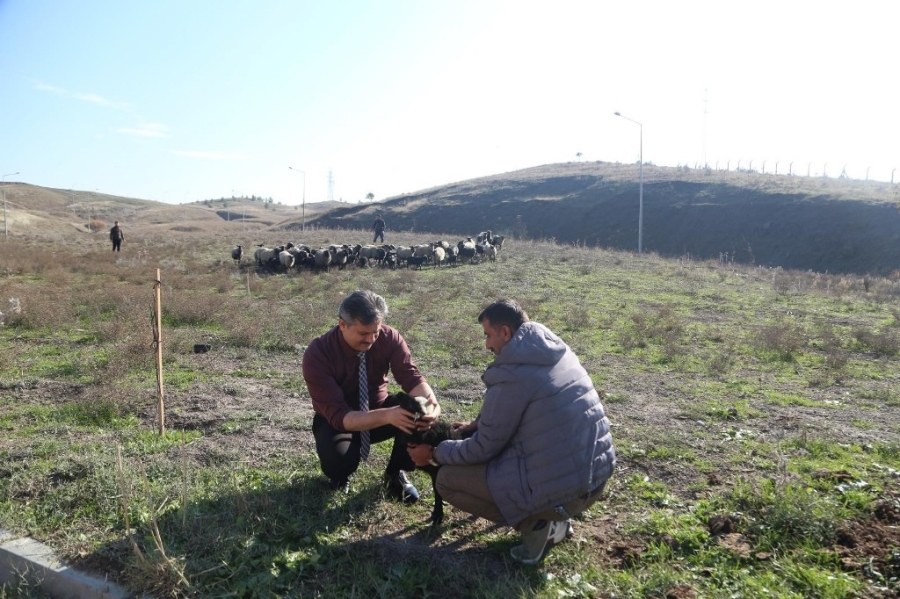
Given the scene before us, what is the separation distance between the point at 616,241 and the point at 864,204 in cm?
1599

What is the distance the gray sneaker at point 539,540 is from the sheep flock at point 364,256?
18.0 metres

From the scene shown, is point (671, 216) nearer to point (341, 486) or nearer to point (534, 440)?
point (341, 486)

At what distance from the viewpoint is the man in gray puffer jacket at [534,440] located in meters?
3.41

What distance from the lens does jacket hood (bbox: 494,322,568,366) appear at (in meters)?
3.43

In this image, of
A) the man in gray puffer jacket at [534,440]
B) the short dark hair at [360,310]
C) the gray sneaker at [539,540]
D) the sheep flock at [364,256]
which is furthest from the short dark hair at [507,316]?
the sheep flock at [364,256]

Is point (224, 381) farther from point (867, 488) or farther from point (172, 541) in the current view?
point (867, 488)

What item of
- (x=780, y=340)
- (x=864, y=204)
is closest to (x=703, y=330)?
(x=780, y=340)

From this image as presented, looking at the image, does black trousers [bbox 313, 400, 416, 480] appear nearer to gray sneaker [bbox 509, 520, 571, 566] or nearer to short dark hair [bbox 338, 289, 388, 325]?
short dark hair [bbox 338, 289, 388, 325]

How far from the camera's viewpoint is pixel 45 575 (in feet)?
12.1

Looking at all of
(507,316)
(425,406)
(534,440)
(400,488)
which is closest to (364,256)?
(400,488)

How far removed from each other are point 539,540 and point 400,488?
3.98ft

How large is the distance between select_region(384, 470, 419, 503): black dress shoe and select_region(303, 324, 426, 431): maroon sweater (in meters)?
0.50

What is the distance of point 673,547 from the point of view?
3.93 m

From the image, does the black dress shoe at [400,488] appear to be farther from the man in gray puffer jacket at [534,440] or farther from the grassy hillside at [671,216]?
the grassy hillside at [671,216]
